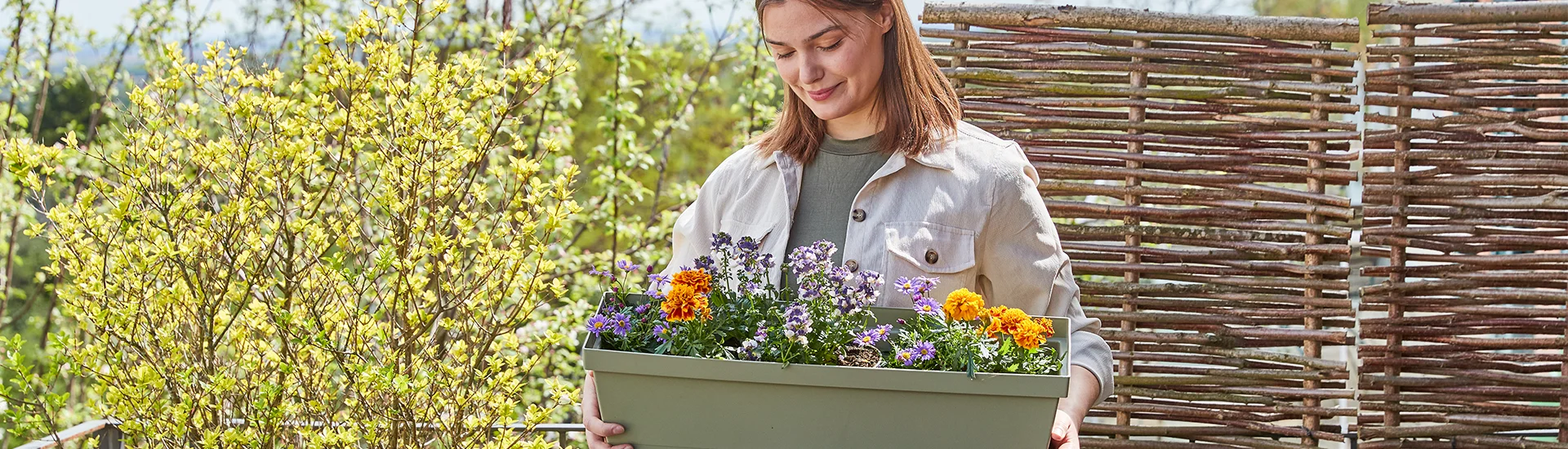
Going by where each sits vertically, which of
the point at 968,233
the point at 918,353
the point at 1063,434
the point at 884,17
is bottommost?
the point at 1063,434

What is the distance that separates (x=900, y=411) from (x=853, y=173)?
1.81ft

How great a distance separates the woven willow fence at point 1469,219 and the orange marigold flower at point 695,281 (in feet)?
6.18

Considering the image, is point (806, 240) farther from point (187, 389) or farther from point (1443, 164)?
point (1443, 164)

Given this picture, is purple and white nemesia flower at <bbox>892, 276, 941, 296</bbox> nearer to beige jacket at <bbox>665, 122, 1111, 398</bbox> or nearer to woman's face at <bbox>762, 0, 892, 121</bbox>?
beige jacket at <bbox>665, 122, 1111, 398</bbox>

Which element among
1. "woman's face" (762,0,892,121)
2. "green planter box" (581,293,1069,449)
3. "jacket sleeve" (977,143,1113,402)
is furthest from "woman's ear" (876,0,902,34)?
"green planter box" (581,293,1069,449)

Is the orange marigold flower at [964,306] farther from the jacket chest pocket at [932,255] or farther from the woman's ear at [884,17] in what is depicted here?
the woman's ear at [884,17]

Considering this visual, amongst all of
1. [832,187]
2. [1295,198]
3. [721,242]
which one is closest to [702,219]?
[832,187]

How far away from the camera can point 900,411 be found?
115cm

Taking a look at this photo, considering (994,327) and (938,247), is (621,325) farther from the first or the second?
(938,247)

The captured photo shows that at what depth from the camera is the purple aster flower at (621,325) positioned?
3.95ft

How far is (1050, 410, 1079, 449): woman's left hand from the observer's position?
55.6 inches

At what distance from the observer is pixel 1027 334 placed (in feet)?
3.82

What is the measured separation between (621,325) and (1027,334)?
1.35 feet

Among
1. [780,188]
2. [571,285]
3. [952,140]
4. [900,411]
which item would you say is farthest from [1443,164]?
[571,285]
